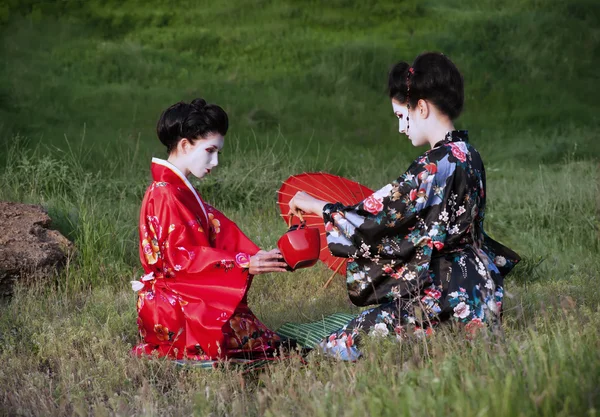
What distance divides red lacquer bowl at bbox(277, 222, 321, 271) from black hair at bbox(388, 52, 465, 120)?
2.61 feet

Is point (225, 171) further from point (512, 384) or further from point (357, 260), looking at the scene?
point (512, 384)

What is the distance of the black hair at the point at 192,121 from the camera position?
4281mm

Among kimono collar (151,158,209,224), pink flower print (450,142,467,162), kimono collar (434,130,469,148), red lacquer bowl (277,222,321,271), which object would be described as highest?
kimono collar (434,130,469,148)

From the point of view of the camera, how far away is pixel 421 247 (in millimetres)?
3979

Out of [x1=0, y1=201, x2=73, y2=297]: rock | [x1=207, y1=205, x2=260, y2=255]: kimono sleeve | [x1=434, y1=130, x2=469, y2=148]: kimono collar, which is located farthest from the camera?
[x1=0, y1=201, x2=73, y2=297]: rock

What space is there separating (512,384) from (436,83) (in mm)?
1656

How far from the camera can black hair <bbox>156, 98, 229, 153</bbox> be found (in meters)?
4.28

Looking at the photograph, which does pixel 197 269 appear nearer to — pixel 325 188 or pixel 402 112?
pixel 402 112

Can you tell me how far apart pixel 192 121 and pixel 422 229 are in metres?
1.29

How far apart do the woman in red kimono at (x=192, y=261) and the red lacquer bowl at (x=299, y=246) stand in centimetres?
10

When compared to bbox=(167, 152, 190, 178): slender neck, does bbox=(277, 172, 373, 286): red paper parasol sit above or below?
below


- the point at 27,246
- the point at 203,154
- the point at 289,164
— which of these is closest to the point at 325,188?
the point at 203,154

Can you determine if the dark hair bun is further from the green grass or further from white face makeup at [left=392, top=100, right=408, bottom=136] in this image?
the green grass

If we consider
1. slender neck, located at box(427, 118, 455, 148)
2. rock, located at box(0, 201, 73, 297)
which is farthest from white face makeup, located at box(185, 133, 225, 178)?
rock, located at box(0, 201, 73, 297)
